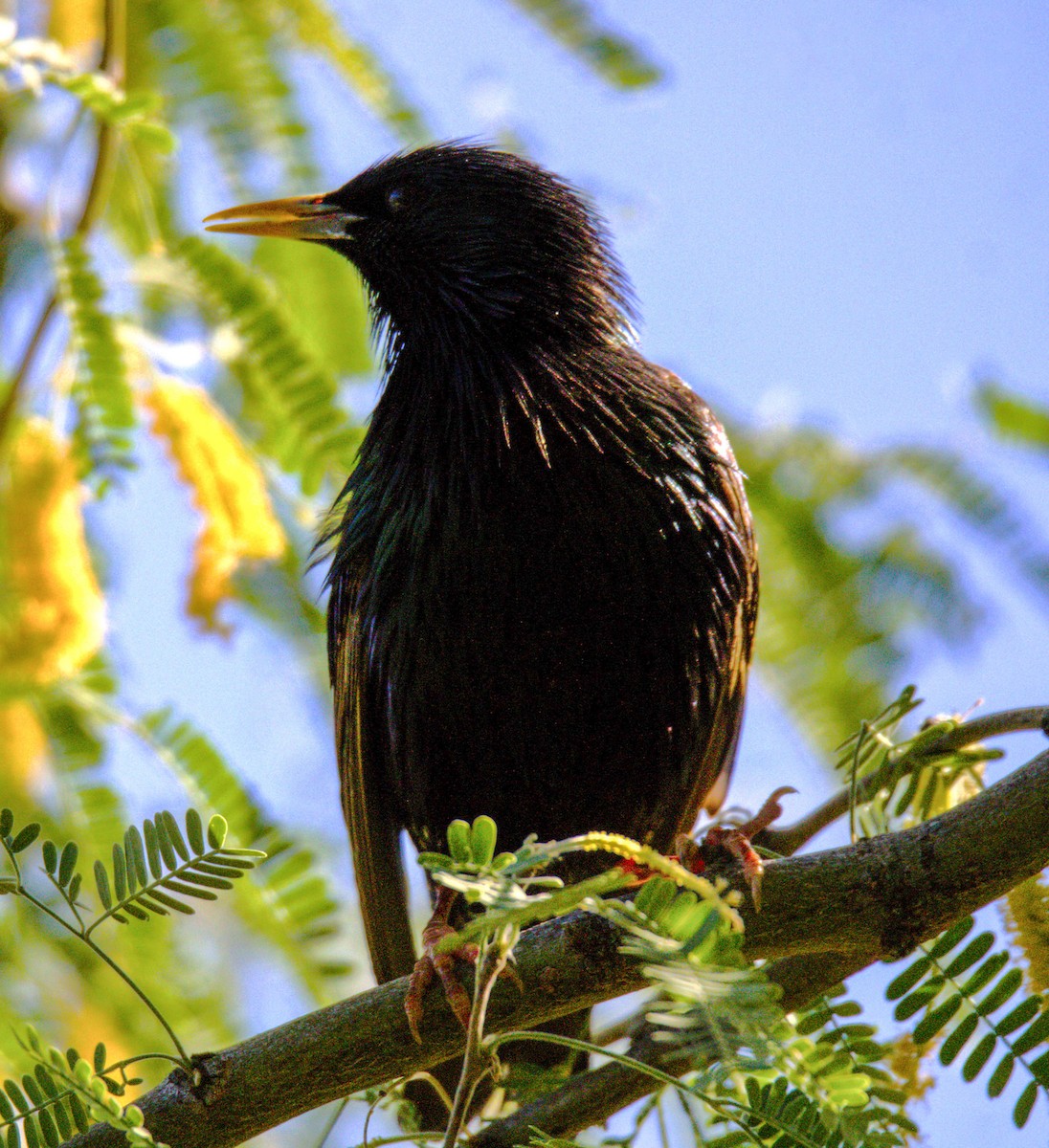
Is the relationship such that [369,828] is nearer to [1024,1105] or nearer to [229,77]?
[1024,1105]

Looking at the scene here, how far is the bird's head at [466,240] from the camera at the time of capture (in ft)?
10.9

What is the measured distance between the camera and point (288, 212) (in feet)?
12.3

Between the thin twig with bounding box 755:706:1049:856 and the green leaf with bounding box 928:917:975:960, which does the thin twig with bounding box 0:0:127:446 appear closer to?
the thin twig with bounding box 755:706:1049:856

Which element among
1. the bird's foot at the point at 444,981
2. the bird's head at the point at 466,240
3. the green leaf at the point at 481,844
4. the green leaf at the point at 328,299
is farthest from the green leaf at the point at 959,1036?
the green leaf at the point at 328,299

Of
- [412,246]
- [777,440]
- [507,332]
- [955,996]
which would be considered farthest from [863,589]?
[955,996]

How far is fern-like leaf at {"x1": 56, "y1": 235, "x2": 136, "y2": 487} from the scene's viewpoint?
120 inches

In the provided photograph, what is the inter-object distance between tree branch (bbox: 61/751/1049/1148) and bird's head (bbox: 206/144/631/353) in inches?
66.5

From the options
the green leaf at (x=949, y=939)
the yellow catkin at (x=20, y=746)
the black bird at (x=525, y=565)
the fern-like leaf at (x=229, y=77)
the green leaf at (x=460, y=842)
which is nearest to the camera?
the green leaf at (x=460, y=842)

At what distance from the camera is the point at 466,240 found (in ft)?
11.4

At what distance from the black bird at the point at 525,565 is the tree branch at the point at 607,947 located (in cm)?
100

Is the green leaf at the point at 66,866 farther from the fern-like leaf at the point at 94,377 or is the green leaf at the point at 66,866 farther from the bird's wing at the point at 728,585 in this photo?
the bird's wing at the point at 728,585

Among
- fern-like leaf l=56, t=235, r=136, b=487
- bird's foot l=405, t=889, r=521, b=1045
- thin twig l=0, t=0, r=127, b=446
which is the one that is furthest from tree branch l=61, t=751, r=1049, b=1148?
thin twig l=0, t=0, r=127, b=446

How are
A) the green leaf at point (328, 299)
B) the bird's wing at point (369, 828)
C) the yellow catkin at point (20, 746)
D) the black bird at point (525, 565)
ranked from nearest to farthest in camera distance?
the black bird at point (525, 565)
the bird's wing at point (369, 828)
the yellow catkin at point (20, 746)
the green leaf at point (328, 299)

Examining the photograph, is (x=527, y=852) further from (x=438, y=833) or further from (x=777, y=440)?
(x=777, y=440)
